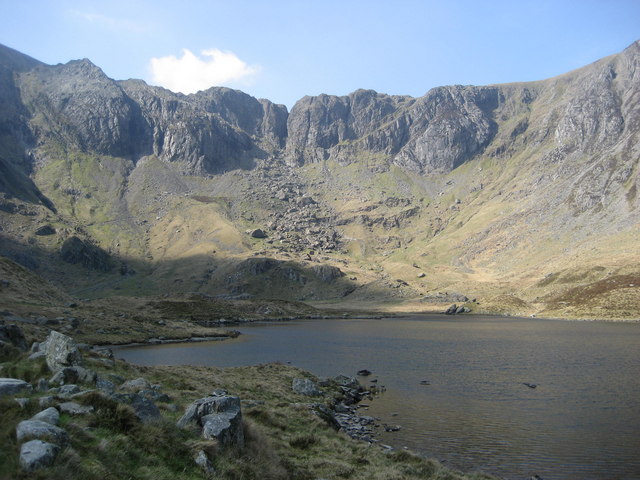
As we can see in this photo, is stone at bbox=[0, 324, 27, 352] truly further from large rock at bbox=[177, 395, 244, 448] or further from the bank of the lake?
large rock at bbox=[177, 395, 244, 448]

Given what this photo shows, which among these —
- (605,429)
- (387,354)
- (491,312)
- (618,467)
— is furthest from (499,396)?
(491,312)

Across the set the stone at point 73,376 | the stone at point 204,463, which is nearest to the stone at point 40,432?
the stone at point 204,463

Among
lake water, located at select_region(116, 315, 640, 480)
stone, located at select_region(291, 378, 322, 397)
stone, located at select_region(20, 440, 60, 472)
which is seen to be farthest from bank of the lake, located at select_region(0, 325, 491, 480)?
stone, located at select_region(291, 378, 322, 397)

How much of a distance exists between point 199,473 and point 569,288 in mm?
193840

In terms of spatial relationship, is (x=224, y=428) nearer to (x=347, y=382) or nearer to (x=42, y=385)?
(x=42, y=385)

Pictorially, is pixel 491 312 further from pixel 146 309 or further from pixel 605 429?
pixel 605 429

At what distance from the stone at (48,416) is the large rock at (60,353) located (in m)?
10.1

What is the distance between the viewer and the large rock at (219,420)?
15977mm

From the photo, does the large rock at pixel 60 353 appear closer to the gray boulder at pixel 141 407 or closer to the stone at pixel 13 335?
the stone at pixel 13 335

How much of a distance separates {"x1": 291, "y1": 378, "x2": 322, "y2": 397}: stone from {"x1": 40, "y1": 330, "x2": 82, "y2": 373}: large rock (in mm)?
22199

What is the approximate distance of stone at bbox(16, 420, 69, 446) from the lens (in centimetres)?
1111

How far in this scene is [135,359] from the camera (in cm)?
6469

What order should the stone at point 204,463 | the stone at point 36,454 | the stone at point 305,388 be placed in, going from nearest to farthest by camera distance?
the stone at point 36,454
the stone at point 204,463
the stone at point 305,388

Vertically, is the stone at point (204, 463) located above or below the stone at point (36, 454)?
below
